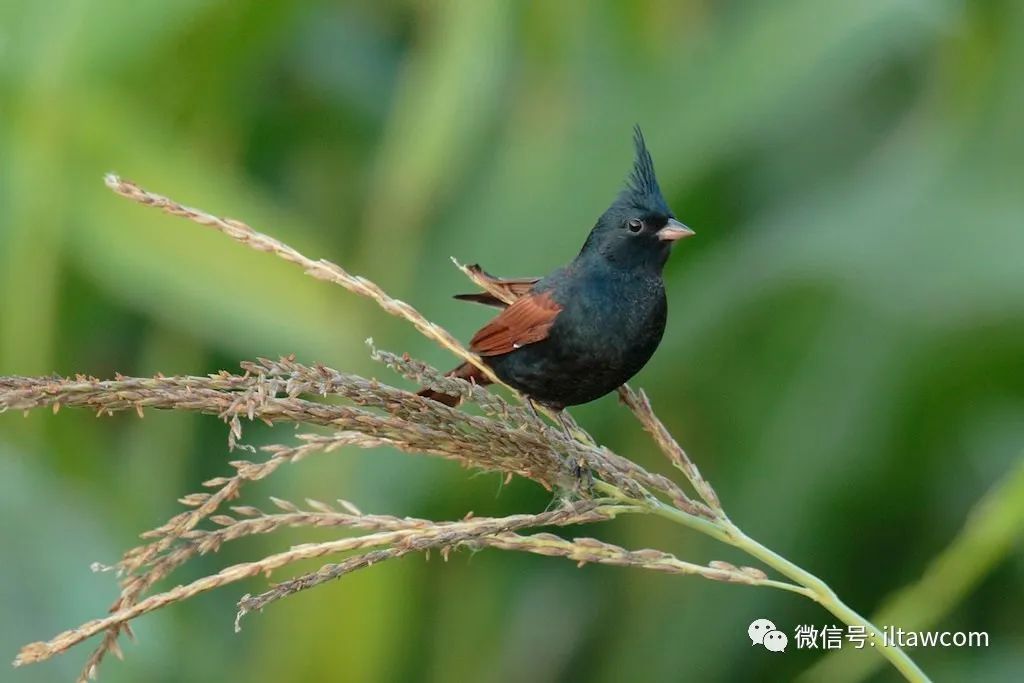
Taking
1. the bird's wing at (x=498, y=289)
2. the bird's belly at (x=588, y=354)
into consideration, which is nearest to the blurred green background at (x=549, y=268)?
the bird's wing at (x=498, y=289)

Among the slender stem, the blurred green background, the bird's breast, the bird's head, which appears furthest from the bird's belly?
the slender stem

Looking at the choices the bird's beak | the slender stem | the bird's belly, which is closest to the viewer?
the slender stem

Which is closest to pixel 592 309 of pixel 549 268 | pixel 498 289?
pixel 498 289

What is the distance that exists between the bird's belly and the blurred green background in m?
0.37

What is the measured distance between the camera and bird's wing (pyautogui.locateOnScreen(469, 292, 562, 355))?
2.36 m

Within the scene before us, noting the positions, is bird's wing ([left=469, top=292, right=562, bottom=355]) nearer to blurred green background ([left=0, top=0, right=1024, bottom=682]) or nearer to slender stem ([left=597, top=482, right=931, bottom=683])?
blurred green background ([left=0, top=0, right=1024, bottom=682])

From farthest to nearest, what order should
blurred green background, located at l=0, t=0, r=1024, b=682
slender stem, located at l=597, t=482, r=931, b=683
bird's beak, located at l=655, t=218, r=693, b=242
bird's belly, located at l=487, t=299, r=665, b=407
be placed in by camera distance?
blurred green background, located at l=0, t=0, r=1024, b=682
bird's beak, located at l=655, t=218, r=693, b=242
bird's belly, located at l=487, t=299, r=665, b=407
slender stem, located at l=597, t=482, r=931, b=683

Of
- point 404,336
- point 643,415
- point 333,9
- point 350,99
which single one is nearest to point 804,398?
point 404,336

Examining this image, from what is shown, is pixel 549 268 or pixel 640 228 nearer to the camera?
pixel 640 228

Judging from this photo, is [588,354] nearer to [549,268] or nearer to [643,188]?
[643,188]

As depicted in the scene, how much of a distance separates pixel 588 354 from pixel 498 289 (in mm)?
206

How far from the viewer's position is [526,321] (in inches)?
93.4

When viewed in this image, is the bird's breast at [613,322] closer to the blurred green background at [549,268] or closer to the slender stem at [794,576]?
the blurred green background at [549,268]

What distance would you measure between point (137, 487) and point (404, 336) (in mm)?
838
